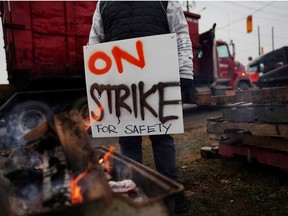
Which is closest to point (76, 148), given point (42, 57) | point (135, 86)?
point (135, 86)

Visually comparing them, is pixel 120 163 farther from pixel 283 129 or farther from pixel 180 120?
pixel 283 129

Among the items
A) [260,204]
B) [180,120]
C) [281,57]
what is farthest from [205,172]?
[281,57]

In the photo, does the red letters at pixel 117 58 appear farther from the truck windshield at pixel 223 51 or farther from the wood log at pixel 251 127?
the truck windshield at pixel 223 51

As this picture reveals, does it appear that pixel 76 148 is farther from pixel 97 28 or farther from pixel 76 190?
pixel 97 28

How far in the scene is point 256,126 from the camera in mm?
3348

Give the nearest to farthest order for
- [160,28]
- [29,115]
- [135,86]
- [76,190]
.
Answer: [76,190] → [135,86] → [160,28] → [29,115]

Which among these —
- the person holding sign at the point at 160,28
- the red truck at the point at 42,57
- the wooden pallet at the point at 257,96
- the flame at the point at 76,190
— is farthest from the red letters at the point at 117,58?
the red truck at the point at 42,57

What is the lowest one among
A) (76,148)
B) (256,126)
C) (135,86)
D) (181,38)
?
(256,126)

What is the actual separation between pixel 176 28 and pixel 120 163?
1284 mm

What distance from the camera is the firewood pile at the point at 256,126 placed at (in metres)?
3.15

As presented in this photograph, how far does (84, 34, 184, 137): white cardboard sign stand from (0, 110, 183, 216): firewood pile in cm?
56

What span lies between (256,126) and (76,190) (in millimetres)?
2223

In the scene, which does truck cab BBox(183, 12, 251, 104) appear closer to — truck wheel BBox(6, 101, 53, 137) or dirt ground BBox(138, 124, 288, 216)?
truck wheel BBox(6, 101, 53, 137)

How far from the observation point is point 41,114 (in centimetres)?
662
